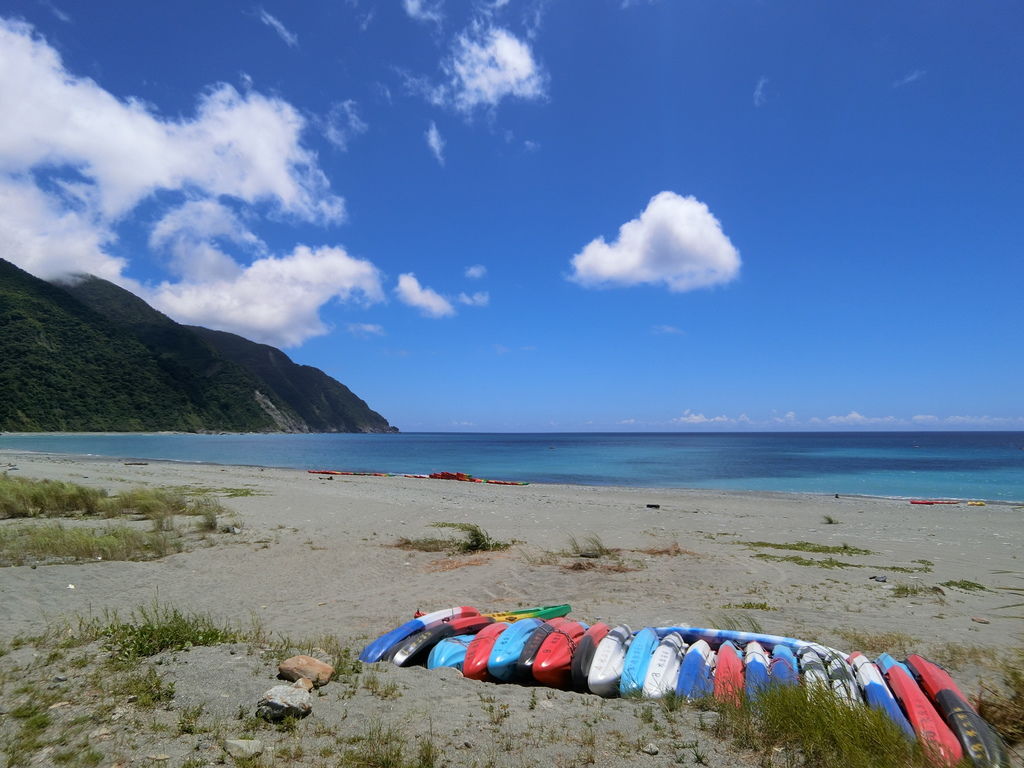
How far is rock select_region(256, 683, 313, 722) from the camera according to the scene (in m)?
3.94

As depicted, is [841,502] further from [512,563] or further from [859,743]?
[859,743]

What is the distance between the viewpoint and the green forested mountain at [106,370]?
89125 millimetres

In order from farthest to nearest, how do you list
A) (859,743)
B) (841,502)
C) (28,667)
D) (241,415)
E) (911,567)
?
1. (241,415)
2. (841,502)
3. (911,567)
4. (28,667)
5. (859,743)

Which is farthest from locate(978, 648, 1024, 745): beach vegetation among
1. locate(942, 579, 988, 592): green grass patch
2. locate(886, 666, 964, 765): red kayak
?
locate(942, 579, 988, 592): green grass patch

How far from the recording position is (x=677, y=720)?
423 cm

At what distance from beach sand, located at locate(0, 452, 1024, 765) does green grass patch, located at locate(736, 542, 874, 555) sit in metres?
0.34

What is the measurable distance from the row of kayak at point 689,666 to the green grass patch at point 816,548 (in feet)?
30.4

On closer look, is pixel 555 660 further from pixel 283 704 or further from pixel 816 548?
pixel 816 548

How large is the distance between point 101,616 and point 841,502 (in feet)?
101

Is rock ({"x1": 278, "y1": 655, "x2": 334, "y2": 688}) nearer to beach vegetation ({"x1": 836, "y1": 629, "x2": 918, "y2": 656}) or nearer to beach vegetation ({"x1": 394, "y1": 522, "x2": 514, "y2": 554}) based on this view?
beach vegetation ({"x1": 836, "y1": 629, "x2": 918, "y2": 656})

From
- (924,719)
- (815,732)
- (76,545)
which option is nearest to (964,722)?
(924,719)

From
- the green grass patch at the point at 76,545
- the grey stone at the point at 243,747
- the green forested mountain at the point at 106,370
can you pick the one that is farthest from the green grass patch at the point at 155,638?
the green forested mountain at the point at 106,370

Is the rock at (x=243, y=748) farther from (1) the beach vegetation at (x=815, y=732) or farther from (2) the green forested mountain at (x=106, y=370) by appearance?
(2) the green forested mountain at (x=106, y=370)

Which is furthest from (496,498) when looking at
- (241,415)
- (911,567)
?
(241,415)
